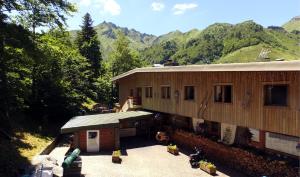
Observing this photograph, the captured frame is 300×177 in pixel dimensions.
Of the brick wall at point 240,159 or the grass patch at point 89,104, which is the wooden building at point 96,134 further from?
the grass patch at point 89,104

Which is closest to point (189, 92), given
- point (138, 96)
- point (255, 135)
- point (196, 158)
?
point (196, 158)

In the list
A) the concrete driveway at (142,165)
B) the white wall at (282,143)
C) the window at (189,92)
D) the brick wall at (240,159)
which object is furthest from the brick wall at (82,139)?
the white wall at (282,143)

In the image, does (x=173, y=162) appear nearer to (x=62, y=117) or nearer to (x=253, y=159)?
(x=253, y=159)

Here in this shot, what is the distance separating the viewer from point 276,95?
2008 cm

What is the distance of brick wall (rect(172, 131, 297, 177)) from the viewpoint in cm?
1981

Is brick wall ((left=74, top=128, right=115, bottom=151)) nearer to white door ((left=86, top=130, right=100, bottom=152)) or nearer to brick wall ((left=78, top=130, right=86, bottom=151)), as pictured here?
brick wall ((left=78, top=130, right=86, bottom=151))

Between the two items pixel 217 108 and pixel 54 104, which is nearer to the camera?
pixel 217 108

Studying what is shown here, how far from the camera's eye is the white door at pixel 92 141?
28.1 m

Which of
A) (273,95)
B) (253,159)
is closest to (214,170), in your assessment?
(253,159)

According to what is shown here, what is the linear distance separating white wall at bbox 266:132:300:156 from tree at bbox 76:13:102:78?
170 feet

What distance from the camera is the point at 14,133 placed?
29.1m

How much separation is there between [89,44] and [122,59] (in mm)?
9053

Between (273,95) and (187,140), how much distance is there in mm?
10784

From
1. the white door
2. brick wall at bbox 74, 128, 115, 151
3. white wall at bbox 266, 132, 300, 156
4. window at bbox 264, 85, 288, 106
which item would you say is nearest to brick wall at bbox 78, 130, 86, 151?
brick wall at bbox 74, 128, 115, 151
